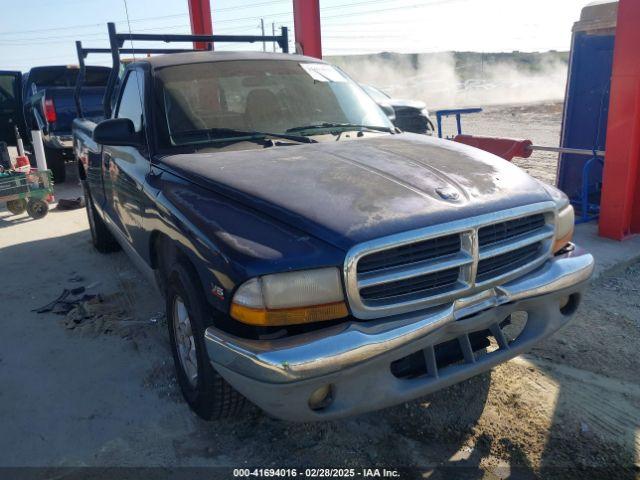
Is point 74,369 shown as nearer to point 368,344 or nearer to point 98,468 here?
point 98,468

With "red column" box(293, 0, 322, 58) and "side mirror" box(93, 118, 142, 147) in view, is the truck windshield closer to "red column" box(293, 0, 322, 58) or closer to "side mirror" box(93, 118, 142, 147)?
"side mirror" box(93, 118, 142, 147)

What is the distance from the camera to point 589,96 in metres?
6.29

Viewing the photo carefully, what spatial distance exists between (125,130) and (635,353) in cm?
348

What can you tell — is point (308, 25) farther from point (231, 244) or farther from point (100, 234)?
point (231, 244)

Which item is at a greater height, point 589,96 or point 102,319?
point 589,96

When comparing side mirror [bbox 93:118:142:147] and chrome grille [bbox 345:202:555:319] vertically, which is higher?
side mirror [bbox 93:118:142:147]

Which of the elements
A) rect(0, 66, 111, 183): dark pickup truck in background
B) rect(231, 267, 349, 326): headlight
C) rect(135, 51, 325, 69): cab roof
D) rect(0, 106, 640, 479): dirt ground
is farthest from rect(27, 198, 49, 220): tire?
rect(231, 267, 349, 326): headlight

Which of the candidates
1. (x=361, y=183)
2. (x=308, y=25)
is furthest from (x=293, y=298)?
(x=308, y=25)

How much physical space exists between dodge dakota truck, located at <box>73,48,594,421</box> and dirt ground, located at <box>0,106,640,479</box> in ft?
0.82

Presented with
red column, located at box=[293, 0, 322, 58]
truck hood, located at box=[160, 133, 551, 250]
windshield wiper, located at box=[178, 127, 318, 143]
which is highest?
red column, located at box=[293, 0, 322, 58]

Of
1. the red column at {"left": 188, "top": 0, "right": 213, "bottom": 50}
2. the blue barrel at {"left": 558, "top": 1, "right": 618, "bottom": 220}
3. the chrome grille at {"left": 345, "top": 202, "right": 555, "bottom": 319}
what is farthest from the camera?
the red column at {"left": 188, "top": 0, "right": 213, "bottom": 50}

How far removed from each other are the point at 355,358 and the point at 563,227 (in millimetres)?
1459

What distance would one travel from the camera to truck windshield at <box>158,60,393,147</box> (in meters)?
3.33

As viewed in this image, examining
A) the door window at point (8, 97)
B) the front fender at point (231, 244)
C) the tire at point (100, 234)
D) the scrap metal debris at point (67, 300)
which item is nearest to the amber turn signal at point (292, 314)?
the front fender at point (231, 244)
